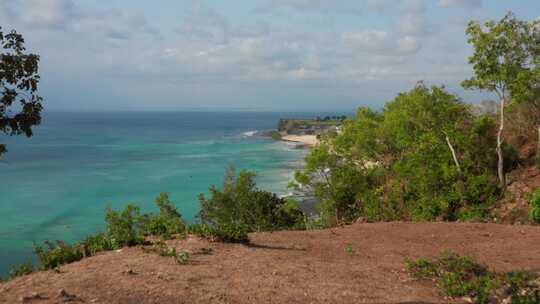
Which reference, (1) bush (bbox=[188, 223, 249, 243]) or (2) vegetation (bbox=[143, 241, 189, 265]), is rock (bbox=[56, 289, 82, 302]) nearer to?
(2) vegetation (bbox=[143, 241, 189, 265])

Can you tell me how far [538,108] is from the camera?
23859 millimetres

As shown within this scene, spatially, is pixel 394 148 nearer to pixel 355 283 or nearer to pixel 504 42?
pixel 504 42

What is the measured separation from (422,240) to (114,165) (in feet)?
258

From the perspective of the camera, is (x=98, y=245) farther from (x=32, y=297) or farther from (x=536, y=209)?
(x=536, y=209)

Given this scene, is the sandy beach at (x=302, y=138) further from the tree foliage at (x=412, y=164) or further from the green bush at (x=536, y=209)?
the green bush at (x=536, y=209)

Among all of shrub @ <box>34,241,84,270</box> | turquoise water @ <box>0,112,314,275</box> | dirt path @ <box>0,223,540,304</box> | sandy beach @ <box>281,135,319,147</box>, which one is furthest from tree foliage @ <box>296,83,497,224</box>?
sandy beach @ <box>281,135,319,147</box>

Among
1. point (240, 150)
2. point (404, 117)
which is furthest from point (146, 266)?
point (240, 150)

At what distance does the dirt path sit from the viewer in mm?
8008

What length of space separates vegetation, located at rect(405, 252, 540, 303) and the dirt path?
34 centimetres

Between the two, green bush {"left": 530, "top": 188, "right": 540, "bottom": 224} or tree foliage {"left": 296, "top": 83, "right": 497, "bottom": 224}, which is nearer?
green bush {"left": 530, "top": 188, "right": 540, "bottom": 224}

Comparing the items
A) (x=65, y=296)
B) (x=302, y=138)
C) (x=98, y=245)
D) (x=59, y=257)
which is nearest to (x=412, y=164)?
(x=98, y=245)

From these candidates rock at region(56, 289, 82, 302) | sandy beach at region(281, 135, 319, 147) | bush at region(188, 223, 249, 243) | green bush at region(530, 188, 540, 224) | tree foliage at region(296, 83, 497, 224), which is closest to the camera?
rock at region(56, 289, 82, 302)

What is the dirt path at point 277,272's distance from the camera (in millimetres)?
8008

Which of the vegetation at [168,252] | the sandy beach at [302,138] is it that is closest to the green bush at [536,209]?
the vegetation at [168,252]
